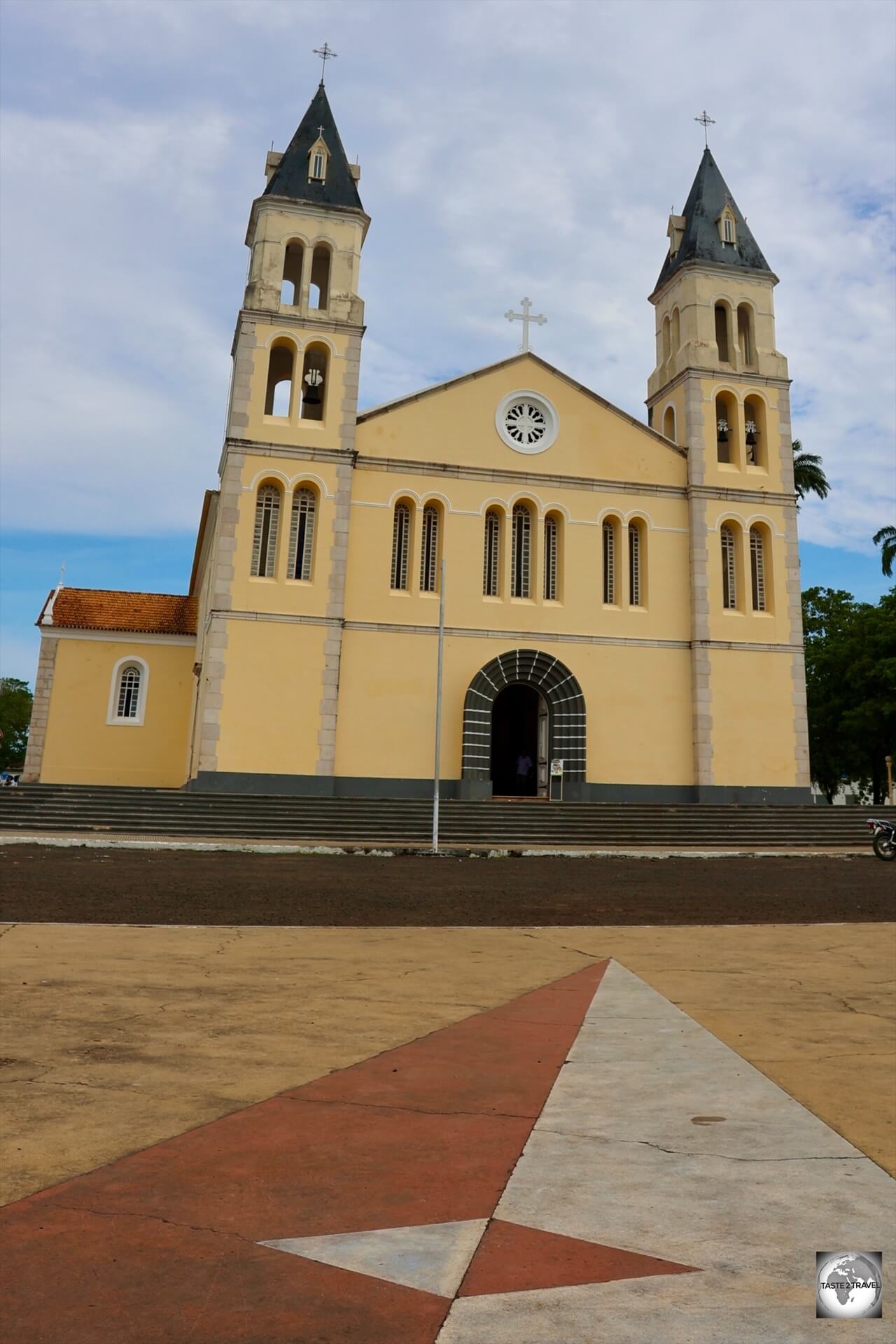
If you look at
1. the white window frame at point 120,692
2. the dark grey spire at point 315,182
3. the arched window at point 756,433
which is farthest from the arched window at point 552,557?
the white window frame at point 120,692

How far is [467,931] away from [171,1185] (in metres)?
5.37

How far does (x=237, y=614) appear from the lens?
23.8 m

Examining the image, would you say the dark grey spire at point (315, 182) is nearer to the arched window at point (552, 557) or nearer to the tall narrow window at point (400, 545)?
the tall narrow window at point (400, 545)

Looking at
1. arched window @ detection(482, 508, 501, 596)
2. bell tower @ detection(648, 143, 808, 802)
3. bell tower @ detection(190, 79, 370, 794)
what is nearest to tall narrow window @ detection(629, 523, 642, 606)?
bell tower @ detection(648, 143, 808, 802)

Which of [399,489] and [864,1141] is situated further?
[399,489]

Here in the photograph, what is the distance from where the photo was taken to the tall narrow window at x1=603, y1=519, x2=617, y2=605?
26.8 meters

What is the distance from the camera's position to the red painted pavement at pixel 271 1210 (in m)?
1.79

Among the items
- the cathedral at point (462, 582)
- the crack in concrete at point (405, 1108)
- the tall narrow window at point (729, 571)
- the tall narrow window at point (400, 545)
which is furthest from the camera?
the tall narrow window at point (729, 571)

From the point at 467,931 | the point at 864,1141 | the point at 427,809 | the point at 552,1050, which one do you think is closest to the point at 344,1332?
the point at 864,1141

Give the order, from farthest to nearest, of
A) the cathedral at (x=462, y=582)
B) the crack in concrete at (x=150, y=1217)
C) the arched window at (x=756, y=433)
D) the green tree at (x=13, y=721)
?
the green tree at (x=13, y=721) → the arched window at (x=756, y=433) → the cathedral at (x=462, y=582) → the crack in concrete at (x=150, y=1217)

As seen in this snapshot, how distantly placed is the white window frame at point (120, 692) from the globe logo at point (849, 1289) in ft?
93.6

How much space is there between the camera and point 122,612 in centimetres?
2972

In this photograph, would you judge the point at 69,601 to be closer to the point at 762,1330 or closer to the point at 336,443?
the point at 336,443

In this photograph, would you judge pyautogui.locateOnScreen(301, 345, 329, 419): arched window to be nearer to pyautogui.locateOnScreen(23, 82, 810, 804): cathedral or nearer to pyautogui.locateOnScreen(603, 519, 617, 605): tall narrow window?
pyautogui.locateOnScreen(23, 82, 810, 804): cathedral
